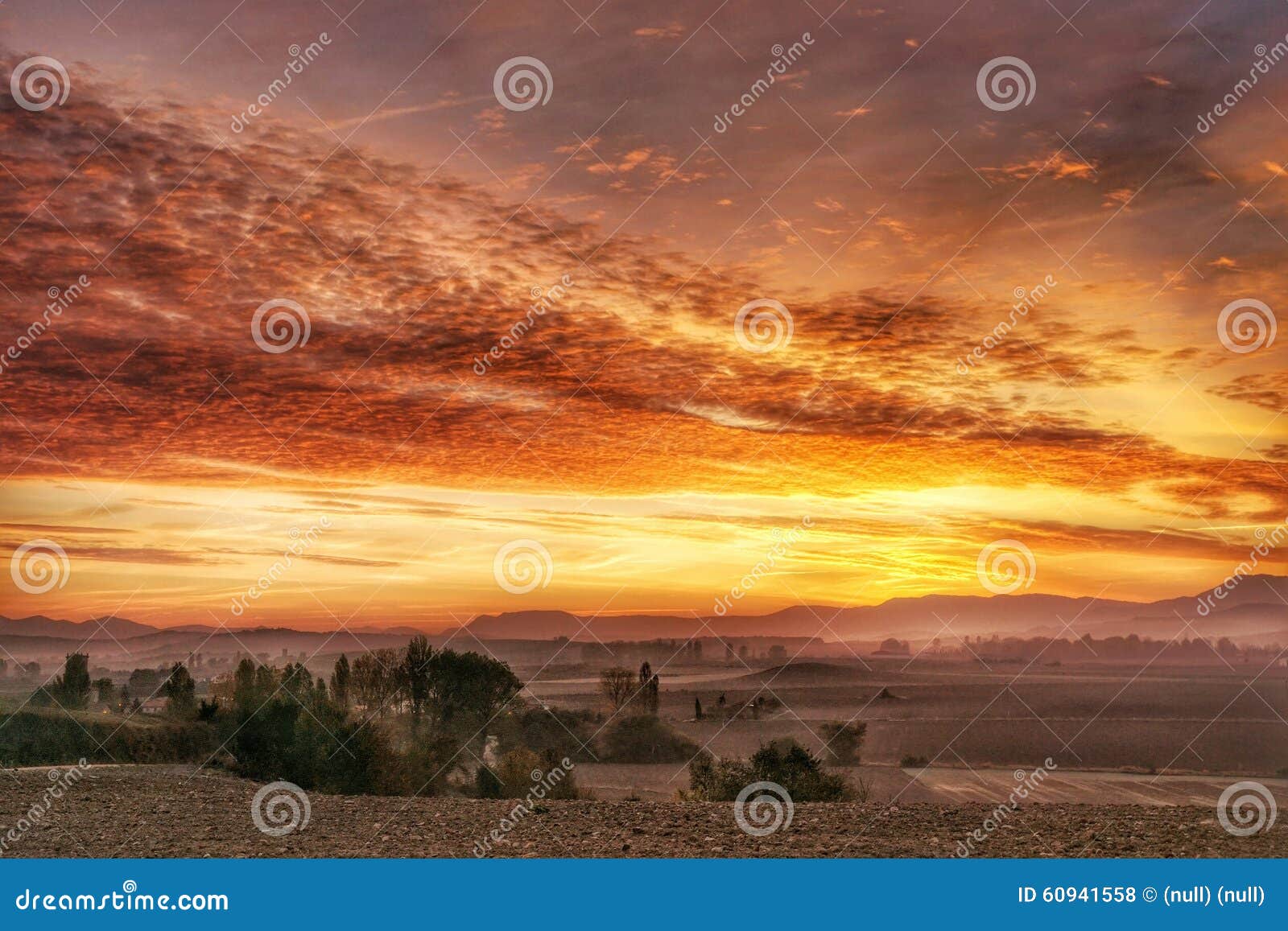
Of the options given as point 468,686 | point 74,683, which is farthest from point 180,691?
point 468,686

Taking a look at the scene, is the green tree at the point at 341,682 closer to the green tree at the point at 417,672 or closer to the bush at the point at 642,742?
the green tree at the point at 417,672

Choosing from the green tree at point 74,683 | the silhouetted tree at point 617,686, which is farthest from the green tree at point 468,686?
the green tree at point 74,683

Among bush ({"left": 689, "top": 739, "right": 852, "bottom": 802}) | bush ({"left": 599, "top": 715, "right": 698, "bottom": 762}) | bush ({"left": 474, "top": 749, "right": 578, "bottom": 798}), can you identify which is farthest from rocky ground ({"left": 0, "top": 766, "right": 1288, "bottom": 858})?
bush ({"left": 599, "top": 715, "right": 698, "bottom": 762})

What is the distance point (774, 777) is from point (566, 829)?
6.67 meters

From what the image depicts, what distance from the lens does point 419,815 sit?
49.5ft

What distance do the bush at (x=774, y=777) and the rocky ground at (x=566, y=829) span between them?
371 centimetres

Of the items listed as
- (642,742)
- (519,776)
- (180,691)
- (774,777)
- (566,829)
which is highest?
(642,742)

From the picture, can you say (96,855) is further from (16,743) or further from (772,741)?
(772,741)

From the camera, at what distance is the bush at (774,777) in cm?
1975

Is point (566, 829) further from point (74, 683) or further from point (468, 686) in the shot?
point (74, 683)

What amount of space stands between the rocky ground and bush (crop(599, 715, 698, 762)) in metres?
15.5

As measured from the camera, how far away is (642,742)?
3219cm

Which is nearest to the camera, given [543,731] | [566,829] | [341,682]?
[566,829]

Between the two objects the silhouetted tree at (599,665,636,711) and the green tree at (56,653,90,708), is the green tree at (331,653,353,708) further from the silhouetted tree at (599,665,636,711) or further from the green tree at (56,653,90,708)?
the silhouetted tree at (599,665,636,711)
